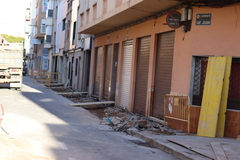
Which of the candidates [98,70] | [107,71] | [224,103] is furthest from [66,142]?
[98,70]

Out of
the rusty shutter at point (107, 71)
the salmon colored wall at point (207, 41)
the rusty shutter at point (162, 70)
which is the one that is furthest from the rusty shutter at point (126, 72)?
the salmon colored wall at point (207, 41)

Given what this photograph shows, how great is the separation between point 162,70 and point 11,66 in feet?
48.6

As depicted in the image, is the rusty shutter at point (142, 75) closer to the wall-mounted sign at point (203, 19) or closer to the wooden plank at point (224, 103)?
the wall-mounted sign at point (203, 19)

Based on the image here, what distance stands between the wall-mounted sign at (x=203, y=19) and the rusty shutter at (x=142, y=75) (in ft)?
13.3

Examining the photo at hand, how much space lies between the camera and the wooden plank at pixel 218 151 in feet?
26.2

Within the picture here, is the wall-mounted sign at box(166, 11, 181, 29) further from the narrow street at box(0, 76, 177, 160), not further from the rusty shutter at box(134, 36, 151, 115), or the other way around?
the narrow street at box(0, 76, 177, 160)

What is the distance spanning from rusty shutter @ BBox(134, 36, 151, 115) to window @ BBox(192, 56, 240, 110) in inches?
154

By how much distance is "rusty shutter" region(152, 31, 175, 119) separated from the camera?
45.6 ft

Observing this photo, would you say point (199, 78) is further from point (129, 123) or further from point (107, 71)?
point (107, 71)

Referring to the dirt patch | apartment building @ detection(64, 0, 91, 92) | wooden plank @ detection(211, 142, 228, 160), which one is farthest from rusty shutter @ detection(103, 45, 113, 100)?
wooden plank @ detection(211, 142, 228, 160)

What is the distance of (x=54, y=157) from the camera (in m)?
7.48

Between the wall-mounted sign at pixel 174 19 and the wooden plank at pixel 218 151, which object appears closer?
the wooden plank at pixel 218 151

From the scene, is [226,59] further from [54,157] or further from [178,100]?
[54,157]

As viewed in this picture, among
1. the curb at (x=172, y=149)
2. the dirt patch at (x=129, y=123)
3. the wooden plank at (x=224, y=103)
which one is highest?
the wooden plank at (x=224, y=103)
